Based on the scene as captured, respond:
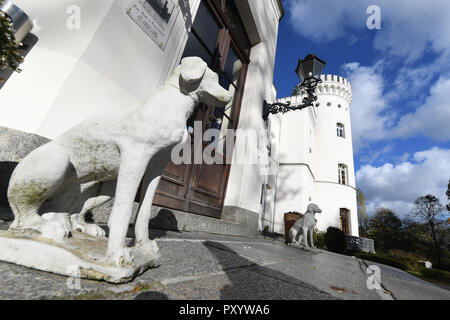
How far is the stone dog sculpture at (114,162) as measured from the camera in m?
Result: 0.91

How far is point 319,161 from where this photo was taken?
17.3m

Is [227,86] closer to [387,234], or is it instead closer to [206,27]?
[206,27]

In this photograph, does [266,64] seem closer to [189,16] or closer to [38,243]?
[189,16]

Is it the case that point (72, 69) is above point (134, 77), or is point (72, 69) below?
below

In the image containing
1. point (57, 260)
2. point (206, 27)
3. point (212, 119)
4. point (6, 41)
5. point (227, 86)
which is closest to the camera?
point (57, 260)

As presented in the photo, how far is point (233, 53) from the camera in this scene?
559 cm

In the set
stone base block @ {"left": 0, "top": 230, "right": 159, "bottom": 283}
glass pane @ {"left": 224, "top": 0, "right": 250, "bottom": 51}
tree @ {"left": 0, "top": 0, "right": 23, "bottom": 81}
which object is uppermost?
glass pane @ {"left": 224, "top": 0, "right": 250, "bottom": 51}

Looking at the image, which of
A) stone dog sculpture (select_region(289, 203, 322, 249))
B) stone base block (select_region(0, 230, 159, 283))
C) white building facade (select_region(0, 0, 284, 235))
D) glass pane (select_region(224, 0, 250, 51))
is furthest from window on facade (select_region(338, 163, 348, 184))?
stone base block (select_region(0, 230, 159, 283))

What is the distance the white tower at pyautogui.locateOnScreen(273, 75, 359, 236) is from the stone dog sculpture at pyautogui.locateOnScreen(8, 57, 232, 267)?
12418 millimetres

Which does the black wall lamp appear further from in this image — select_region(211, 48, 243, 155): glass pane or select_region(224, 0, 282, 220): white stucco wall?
select_region(211, 48, 243, 155): glass pane

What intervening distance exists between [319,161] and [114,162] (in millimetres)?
18495

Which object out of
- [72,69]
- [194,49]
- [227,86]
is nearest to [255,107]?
[227,86]

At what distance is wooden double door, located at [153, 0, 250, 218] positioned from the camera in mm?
3539

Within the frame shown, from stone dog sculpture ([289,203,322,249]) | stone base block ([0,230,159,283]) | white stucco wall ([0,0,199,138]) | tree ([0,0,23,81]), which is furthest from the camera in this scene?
stone dog sculpture ([289,203,322,249])
